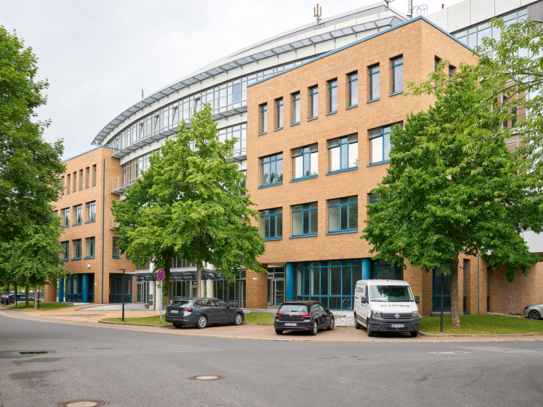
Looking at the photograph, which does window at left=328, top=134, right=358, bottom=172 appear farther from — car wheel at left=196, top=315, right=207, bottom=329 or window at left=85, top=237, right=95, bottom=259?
window at left=85, top=237, right=95, bottom=259

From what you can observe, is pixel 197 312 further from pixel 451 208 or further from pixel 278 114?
pixel 278 114

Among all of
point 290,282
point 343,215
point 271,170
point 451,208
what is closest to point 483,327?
point 451,208

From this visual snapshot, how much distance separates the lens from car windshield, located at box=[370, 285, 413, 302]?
2064cm

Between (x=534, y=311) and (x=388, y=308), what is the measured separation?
15.0 meters

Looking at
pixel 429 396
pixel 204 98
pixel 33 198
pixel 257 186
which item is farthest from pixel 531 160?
pixel 204 98

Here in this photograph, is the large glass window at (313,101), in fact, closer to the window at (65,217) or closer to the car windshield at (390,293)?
the car windshield at (390,293)

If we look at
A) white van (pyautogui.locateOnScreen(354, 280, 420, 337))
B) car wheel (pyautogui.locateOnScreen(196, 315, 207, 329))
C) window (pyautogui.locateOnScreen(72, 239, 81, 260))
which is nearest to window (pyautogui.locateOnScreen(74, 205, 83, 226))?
window (pyautogui.locateOnScreen(72, 239, 81, 260))

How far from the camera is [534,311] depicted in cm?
3066

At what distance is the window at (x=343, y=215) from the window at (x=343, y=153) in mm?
1871

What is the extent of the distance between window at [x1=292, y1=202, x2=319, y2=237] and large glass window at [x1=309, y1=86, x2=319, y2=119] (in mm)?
5540

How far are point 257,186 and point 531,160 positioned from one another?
26839 millimetres

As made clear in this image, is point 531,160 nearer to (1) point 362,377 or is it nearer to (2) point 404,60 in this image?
(1) point 362,377

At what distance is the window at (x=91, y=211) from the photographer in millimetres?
58134

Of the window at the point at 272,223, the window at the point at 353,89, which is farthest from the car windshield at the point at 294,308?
the window at the point at 353,89
